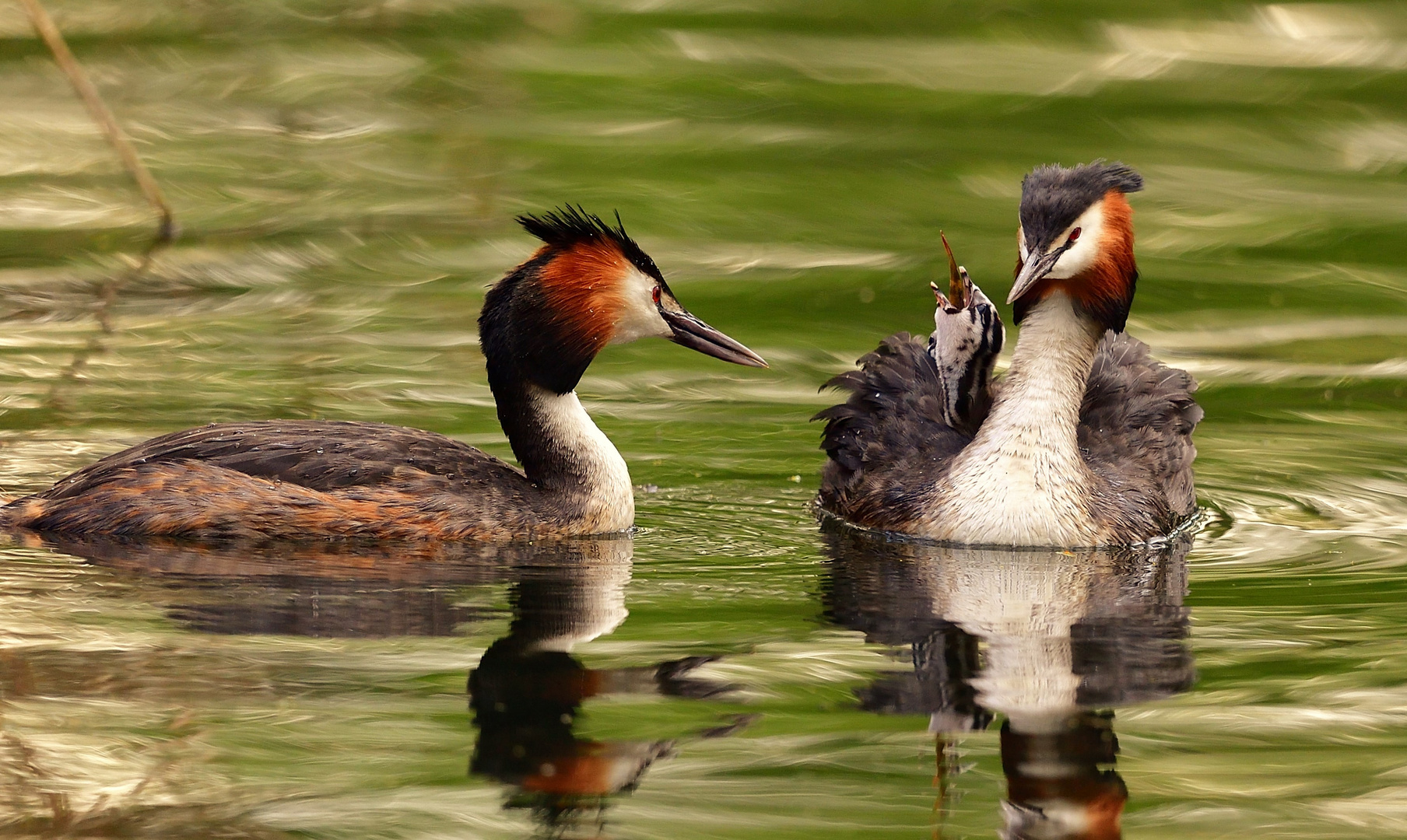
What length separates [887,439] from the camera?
8969mm

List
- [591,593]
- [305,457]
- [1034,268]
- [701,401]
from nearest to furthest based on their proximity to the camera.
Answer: [591,593] → [305,457] → [1034,268] → [701,401]

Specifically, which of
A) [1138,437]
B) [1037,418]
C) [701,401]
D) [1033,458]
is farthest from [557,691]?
[701,401]

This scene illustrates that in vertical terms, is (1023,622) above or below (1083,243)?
below

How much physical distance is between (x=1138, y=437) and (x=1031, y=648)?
2.66 m

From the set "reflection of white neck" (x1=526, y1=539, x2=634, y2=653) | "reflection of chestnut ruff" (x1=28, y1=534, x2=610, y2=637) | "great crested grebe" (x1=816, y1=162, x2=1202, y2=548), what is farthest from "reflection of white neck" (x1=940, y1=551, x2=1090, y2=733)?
"reflection of chestnut ruff" (x1=28, y1=534, x2=610, y2=637)

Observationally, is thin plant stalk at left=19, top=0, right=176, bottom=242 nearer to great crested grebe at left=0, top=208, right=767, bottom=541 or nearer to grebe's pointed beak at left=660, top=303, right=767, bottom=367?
great crested grebe at left=0, top=208, right=767, bottom=541

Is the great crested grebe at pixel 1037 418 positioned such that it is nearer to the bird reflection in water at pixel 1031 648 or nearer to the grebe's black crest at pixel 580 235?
the bird reflection in water at pixel 1031 648

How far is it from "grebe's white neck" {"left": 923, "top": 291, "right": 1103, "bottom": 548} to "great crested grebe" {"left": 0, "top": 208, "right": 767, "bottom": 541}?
0.96 meters

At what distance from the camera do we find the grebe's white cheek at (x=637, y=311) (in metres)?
8.34

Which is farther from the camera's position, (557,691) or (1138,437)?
(1138,437)

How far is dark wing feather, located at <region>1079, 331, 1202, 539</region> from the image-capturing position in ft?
28.0

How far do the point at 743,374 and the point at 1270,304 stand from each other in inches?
122

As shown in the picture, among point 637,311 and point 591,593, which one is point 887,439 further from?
point 591,593

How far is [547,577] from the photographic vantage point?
7559 mm
